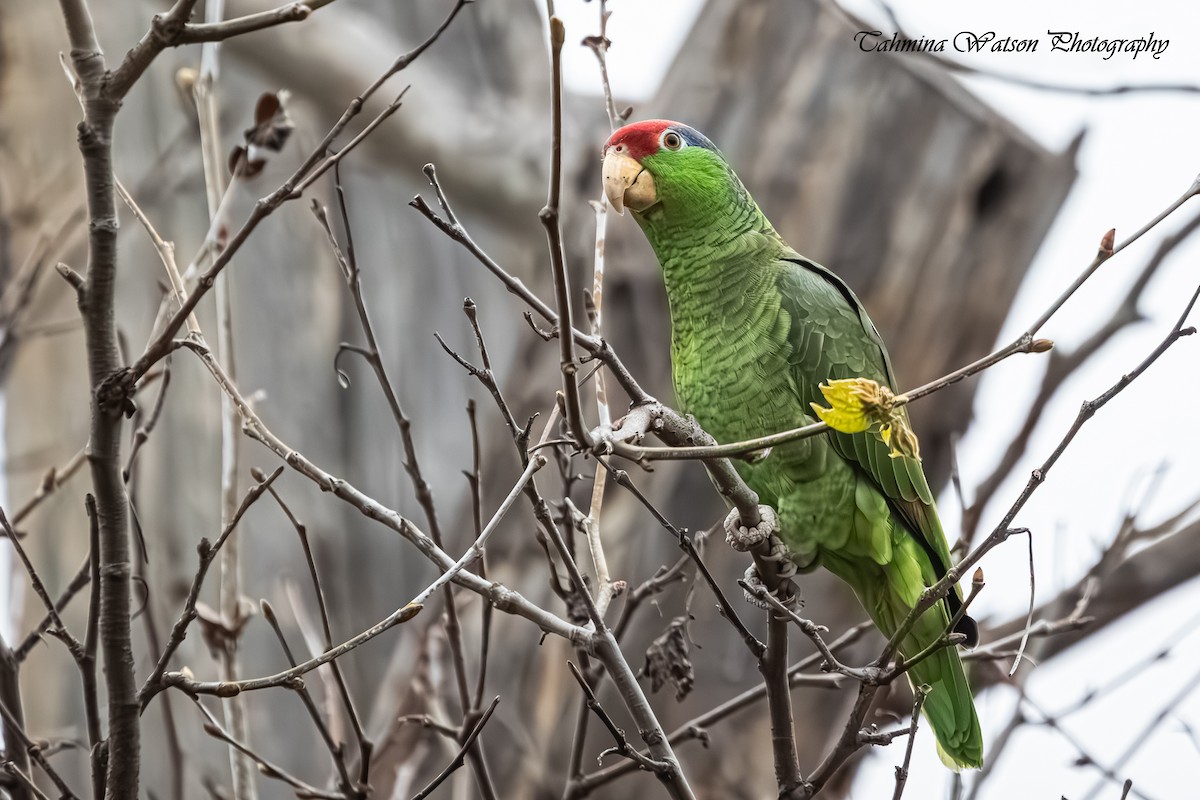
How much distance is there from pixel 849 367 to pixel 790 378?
16 centimetres

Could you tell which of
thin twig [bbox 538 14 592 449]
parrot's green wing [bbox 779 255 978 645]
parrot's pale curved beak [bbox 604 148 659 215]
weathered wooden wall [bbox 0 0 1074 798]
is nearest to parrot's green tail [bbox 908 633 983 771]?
parrot's green wing [bbox 779 255 978 645]

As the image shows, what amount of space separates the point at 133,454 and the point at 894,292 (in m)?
3.06

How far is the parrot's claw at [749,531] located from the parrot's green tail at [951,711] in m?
0.60

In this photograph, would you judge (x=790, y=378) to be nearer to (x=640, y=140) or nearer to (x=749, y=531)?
(x=749, y=531)

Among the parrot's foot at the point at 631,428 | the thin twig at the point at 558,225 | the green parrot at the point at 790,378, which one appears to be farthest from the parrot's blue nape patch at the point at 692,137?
the thin twig at the point at 558,225

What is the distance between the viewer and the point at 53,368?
437 centimetres

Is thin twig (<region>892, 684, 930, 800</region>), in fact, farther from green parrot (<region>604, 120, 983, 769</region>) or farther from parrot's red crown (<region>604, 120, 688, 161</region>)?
parrot's red crown (<region>604, 120, 688, 161</region>)

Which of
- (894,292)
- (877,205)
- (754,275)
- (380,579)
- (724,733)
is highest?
(877,205)

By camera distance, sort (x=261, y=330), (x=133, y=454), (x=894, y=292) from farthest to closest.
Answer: (x=261, y=330) → (x=894, y=292) → (x=133, y=454)

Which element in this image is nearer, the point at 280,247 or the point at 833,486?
the point at 833,486

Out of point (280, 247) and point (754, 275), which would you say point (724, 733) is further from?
point (280, 247)

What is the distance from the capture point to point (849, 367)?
248cm

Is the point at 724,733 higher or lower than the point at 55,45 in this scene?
lower

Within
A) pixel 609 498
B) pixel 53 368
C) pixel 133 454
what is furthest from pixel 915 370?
pixel 53 368
